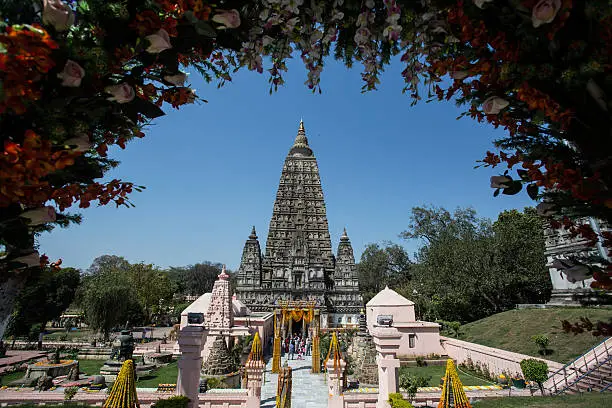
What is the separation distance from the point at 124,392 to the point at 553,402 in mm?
10943

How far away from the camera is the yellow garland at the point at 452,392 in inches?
229

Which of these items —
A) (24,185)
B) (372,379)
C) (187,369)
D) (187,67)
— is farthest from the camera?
(372,379)

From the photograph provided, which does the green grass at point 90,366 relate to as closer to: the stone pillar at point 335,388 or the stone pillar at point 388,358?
the stone pillar at point 335,388

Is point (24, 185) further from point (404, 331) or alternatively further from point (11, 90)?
point (404, 331)

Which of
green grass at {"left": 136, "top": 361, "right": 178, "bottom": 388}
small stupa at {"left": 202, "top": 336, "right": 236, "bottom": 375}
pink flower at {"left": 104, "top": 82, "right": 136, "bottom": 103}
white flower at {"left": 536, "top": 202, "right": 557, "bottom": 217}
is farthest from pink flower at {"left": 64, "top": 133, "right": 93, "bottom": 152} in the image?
small stupa at {"left": 202, "top": 336, "right": 236, "bottom": 375}

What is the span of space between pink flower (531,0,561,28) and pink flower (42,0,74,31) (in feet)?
7.09

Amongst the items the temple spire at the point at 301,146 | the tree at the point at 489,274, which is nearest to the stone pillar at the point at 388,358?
the tree at the point at 489,274

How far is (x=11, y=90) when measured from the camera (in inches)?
52.3

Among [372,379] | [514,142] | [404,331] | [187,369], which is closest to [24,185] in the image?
[514,142]

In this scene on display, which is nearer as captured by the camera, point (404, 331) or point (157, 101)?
point (157, 101)

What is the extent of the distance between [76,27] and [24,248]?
1.26m

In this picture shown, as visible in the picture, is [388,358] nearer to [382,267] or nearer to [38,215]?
[38,215]

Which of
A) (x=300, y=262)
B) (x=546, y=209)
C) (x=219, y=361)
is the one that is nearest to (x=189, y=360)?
(x=546, y=209)

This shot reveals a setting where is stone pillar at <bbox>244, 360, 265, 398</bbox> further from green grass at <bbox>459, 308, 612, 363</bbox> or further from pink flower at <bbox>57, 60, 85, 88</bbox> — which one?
pink flower at <bbox>57, 60, 85, 88</bbox>
